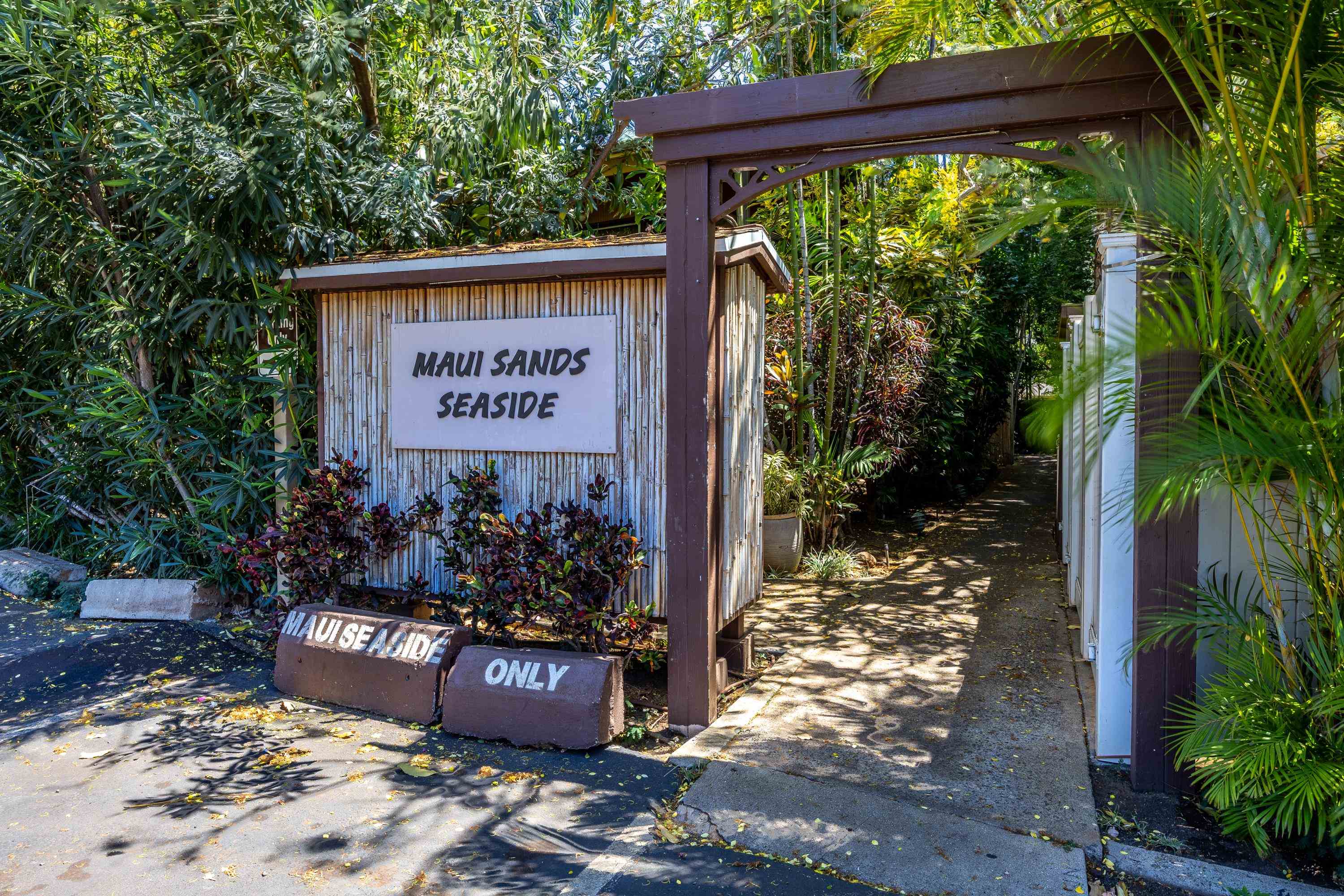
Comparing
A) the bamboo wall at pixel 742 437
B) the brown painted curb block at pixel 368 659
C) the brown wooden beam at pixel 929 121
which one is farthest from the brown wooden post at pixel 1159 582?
the brown painted curb block at pixel 368 659

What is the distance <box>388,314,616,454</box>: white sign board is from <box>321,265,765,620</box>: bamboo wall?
0.07 meters

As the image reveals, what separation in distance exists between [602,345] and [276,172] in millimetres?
2872

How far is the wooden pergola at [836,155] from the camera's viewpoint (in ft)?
12.2

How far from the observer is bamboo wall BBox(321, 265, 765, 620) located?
4.88 metres

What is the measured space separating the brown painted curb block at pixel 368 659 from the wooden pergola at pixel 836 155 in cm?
128

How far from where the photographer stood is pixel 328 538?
5.54 m

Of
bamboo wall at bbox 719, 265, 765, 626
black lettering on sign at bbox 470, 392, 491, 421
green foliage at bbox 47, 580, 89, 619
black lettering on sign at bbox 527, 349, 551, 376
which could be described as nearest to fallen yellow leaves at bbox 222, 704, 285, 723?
black lettering on sign at bbox 470, 392, 491, 421

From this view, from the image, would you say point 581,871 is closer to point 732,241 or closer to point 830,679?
point 830,679

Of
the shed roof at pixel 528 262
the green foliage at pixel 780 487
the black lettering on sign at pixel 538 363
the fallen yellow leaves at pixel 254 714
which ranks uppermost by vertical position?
the shed roof at pixel 528 262

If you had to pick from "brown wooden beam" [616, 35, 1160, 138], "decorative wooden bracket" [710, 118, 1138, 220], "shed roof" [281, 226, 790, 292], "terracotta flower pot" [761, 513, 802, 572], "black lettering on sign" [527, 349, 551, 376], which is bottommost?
"terracotta flower pot" [761, 513, 802, 572]

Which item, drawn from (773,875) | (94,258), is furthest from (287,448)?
(773,875)

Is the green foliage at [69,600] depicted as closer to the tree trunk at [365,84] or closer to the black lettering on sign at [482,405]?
the black lettering on sign at [482,405]

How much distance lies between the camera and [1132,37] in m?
3.61

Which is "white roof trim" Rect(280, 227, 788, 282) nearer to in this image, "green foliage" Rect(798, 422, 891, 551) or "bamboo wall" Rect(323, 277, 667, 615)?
"bamboo wall" Rect(323, 277, 667, 615)
